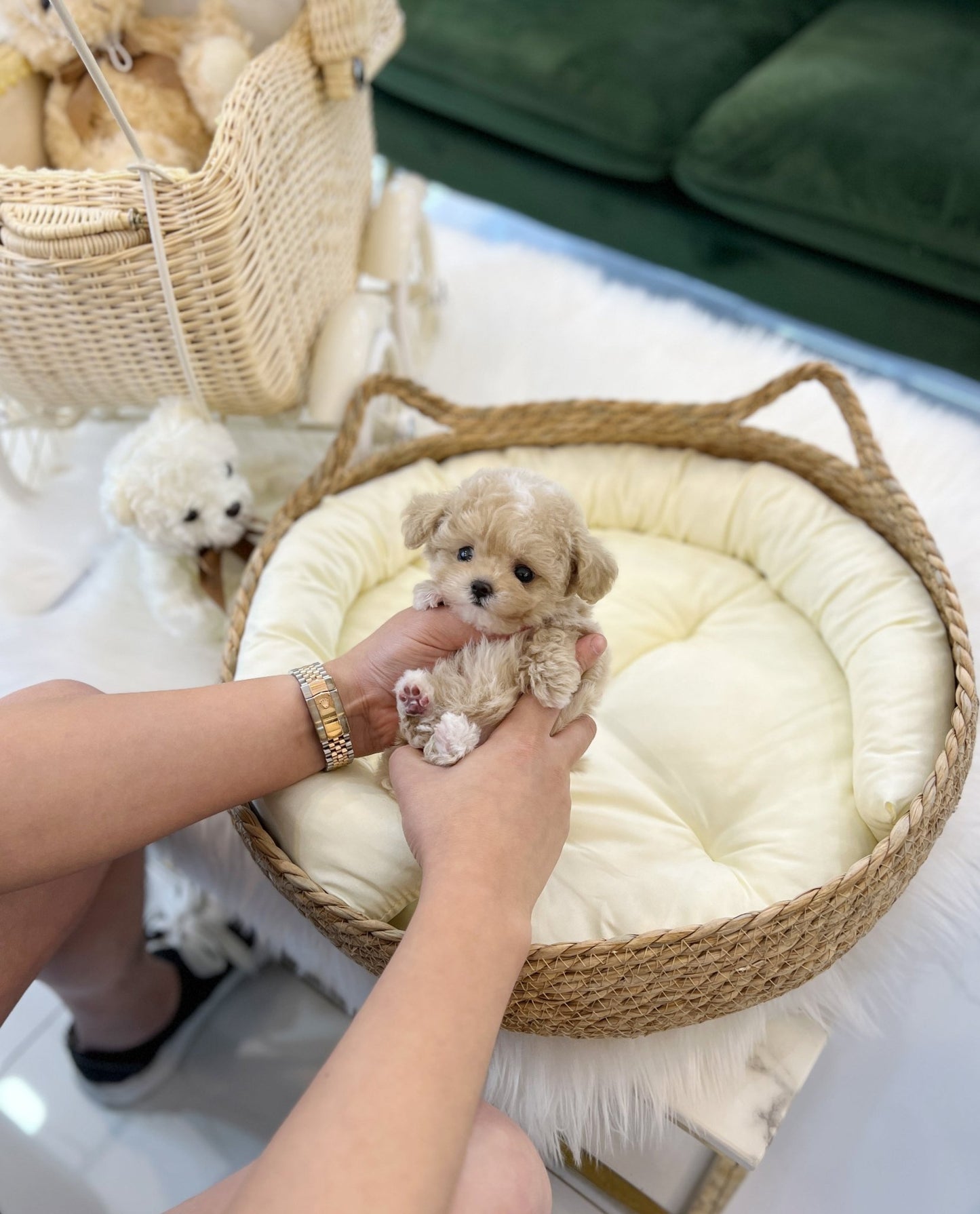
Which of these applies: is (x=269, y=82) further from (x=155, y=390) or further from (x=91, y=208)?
(x=155, y=390)

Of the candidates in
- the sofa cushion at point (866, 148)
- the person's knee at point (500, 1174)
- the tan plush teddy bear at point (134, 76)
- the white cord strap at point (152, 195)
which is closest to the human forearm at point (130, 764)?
the person's knee at point (500, 1174)

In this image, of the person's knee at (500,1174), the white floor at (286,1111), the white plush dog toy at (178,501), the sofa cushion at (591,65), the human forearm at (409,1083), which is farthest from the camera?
the sofa cushion at (591,65)

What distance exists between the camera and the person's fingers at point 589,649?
0.83m

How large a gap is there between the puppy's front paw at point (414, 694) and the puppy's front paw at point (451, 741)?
0.02 meters

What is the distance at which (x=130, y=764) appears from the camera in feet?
2.47

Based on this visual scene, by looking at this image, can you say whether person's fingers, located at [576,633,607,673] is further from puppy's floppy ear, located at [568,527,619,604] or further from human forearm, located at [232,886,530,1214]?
human forearm, located at [232,886,530,1214]

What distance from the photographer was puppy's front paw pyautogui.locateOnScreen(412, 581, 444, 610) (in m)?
0.84

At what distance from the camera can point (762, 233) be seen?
1.76m

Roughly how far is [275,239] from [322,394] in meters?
0.22

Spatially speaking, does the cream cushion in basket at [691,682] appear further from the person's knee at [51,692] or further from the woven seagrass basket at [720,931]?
the person's knee at [51,692]

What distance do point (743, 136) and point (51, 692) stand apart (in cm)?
153

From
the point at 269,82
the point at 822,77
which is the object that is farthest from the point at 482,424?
the point at 822,77

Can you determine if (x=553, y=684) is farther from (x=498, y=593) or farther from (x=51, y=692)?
(x=51, y=692)

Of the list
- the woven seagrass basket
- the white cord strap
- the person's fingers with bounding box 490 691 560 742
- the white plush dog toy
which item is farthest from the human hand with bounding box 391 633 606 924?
the white cord strap
